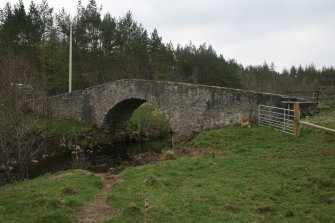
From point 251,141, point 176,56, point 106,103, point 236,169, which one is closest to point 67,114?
point 106,103

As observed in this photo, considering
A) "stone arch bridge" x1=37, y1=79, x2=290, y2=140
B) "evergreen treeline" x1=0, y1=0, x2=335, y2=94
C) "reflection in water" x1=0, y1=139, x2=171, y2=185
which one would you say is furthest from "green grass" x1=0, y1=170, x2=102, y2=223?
"evergreen treeline" x1=0, y1=0, x2=335, y2=94

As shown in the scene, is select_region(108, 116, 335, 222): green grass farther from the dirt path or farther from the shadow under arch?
the shadow under arch

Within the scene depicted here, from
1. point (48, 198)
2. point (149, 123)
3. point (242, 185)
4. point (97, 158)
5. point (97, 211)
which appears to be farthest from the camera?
point (149, 123)

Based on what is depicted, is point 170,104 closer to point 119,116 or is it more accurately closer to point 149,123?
point 119,116

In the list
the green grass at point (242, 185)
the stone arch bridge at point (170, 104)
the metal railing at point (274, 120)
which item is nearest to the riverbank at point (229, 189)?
the green grass at point (242, 185)

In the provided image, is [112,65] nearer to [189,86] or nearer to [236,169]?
[189,86]

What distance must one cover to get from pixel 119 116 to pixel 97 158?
22.4ft

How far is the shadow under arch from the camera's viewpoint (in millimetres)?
23484

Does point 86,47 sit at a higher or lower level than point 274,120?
higher

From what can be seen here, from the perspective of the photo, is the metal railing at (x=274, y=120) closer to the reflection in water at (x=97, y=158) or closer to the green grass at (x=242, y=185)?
the green grass at (x=242, y=185)

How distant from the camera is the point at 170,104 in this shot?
20172 mm

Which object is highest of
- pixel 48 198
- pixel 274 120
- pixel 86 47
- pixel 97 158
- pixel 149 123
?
pixel 86 47

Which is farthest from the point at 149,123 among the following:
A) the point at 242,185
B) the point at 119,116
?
the point at 242,185

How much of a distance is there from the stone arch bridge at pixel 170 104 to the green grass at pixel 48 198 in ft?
27.2
